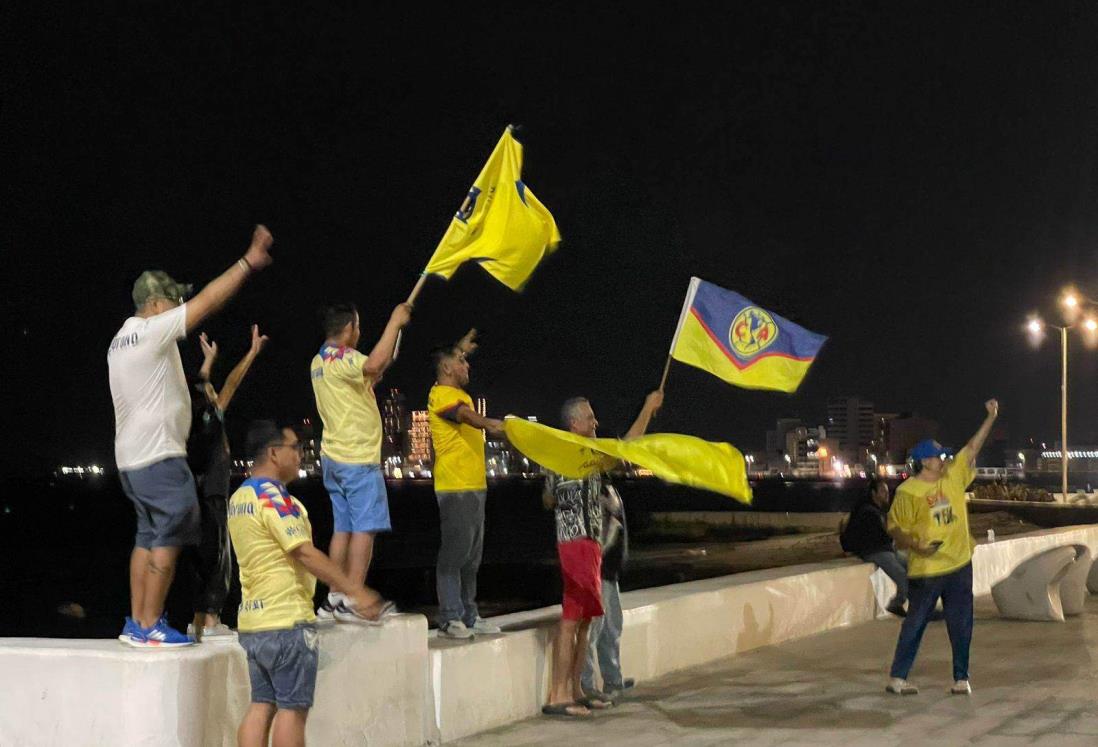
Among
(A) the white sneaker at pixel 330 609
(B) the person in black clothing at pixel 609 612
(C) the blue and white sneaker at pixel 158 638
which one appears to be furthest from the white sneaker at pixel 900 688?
(C) the blue and white sneaker at pixel 158 638

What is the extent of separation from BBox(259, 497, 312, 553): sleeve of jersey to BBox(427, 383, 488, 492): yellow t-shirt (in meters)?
2.62

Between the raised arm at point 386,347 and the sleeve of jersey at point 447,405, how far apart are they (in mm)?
1148

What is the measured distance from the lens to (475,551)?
857 centimetres

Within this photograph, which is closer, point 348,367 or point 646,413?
point 348,367

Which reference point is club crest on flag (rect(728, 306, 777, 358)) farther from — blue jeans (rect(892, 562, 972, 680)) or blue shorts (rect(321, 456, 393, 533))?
blue shorts (rect(321, 456, 393, 533))

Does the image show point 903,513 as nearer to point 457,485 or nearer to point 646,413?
point 646,413

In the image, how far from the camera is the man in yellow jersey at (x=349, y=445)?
738 centimetres

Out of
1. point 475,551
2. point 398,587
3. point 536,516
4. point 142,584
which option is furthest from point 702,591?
point 536,516

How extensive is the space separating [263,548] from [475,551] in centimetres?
283

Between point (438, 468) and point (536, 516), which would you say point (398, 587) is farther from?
point (536, 516)

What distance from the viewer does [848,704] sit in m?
9.16

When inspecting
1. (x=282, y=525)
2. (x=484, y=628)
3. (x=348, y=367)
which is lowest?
(x=484, y=628)

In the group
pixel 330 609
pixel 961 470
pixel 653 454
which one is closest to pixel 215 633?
pixel 330 609

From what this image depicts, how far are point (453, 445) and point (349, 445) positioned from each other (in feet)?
4.07
